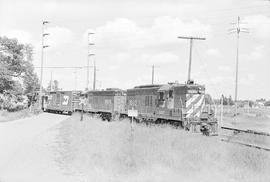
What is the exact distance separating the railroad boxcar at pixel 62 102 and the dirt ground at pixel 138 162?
3388 cm

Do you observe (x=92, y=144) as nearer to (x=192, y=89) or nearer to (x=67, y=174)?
(x=67, y=174)

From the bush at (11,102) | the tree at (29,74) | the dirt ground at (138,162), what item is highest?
the tree at (29,74)

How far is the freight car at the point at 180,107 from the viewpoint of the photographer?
2497 centimetres

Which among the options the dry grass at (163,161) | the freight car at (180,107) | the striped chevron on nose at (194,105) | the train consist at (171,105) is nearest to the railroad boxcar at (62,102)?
the train consist at (171,105)

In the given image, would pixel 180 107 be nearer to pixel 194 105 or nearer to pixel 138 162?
pixel 194 105

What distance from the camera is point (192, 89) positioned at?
84.7 feet

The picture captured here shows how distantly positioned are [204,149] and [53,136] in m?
10.2

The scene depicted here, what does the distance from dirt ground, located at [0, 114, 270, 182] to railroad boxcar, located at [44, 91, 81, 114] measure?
3388 centimetres

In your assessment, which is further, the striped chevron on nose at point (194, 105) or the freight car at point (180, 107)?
the striped chevron on nose at point (194, 105)

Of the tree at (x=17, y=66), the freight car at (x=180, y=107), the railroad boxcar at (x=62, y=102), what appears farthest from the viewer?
the tree at (x=17, y=66)

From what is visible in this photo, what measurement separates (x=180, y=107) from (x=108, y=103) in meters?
16.2

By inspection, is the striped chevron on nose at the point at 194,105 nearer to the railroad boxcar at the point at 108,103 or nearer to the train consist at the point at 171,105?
the train consist at the point at 171,105

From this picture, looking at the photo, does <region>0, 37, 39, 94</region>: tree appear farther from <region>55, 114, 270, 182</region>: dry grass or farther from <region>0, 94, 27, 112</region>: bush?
<region>55, 114, 270, 182</region>: dry grass

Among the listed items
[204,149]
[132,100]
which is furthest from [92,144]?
[132,100]
